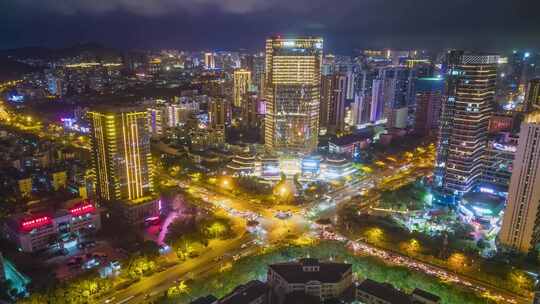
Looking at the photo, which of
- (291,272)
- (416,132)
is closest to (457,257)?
(291,272)

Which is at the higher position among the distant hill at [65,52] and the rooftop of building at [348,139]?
the distant hill at [65,52]

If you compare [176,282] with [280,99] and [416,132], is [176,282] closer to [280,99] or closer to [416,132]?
[280,99]

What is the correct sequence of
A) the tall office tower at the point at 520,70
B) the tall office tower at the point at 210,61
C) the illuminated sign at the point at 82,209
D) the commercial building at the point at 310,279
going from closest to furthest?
the commercial building at the point at 310,279
the illuminated sign at the point at 82,209
the tall office tower at the point at 520,70
the tall office tower at the point at 210,61

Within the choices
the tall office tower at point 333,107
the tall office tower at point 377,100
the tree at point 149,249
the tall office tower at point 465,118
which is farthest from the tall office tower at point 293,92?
the tall office tower at point 377,100

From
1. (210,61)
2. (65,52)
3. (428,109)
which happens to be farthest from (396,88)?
(65,52)

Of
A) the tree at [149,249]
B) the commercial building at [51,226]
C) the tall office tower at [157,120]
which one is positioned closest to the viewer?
the tree at [149,249]

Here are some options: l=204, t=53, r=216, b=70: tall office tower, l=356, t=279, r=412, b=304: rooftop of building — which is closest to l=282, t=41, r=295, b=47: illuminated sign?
l=356, t=279, r=412, b=304: rooftop of building

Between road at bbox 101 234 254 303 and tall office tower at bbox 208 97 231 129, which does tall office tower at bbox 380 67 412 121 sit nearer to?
tall office tower at bbox 208 97 231 129

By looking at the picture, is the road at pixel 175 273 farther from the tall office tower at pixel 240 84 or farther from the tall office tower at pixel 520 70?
the tall office tower at pixel 520 70
